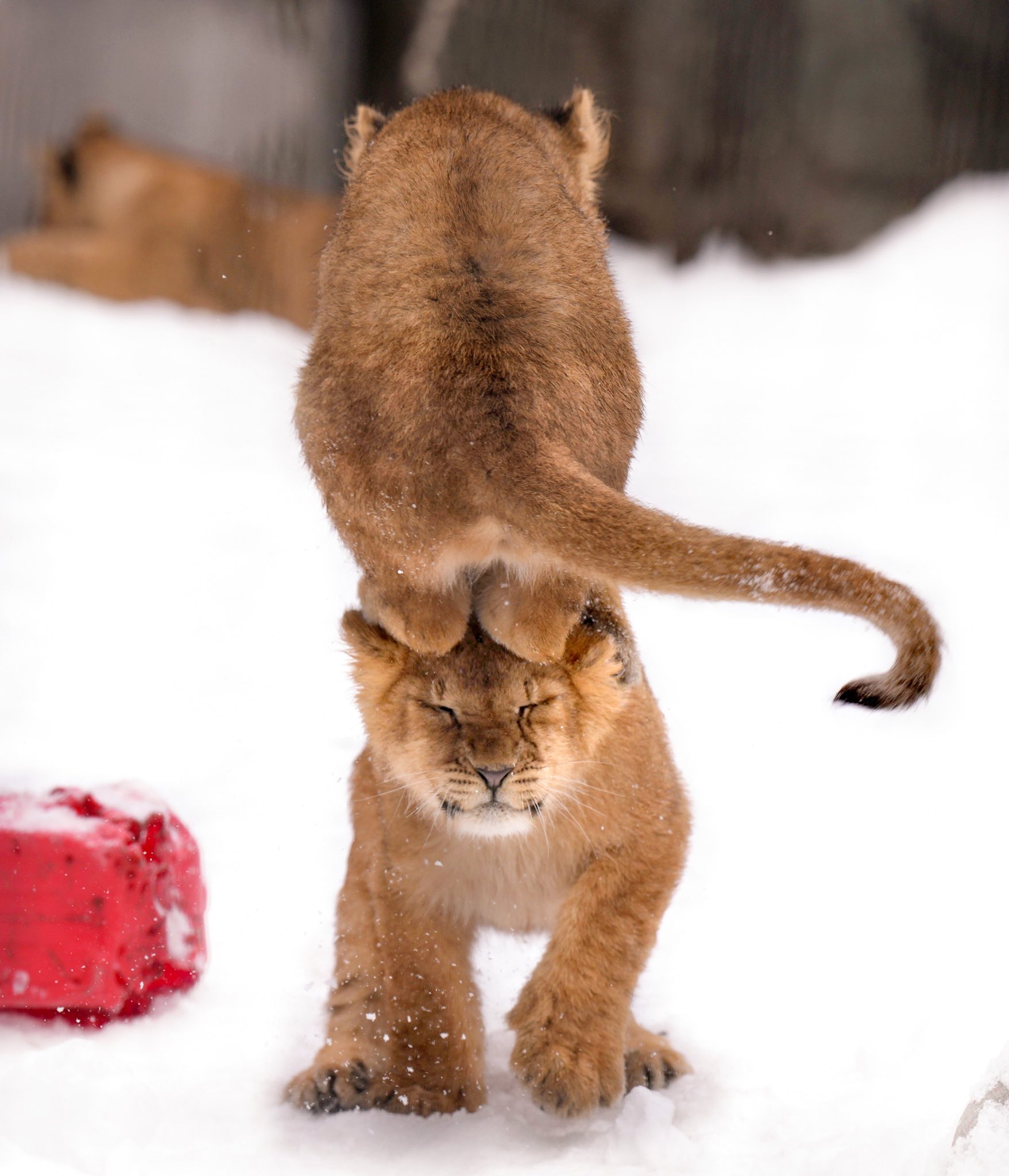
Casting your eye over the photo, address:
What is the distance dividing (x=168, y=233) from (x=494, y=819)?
159 centimetres

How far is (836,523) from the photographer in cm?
256

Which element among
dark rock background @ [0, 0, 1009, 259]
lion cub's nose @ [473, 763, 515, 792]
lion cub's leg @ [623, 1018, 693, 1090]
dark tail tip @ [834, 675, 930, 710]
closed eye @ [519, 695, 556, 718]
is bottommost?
lion cub's leg @ [623, 1018, 693, 1090]

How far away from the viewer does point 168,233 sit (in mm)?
3113

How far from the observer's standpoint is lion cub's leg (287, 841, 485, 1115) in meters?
2.43

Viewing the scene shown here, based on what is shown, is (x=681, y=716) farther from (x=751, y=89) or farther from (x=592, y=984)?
(x=751, y=89)

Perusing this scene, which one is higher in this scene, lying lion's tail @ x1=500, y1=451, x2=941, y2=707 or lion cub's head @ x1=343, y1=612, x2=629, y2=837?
lying lion's tail @ x1=500, y1=451, x2=941, y2=707

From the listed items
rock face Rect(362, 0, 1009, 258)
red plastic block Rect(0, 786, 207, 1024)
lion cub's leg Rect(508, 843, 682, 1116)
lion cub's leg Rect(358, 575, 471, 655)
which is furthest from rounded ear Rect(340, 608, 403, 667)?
rock face Rect(362, 0, 1009, 258)

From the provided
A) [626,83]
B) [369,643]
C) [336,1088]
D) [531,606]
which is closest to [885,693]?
[531,606]

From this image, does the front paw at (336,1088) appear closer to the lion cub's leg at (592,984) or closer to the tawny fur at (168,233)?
the lion cub's leg at (592,984)

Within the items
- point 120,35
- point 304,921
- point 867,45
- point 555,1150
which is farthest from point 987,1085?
point 120,35

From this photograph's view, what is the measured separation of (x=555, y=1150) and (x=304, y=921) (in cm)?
97

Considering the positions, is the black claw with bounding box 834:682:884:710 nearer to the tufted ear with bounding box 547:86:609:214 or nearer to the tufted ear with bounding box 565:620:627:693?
the tufted ear with bounding box 565:620:627:693

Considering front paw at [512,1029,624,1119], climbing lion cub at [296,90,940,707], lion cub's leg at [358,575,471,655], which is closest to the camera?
climbing lion cub at [296,90,940,707]

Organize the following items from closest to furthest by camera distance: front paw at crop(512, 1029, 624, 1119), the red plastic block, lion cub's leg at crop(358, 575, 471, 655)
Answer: lion cub's leg at crop(358, 575, 471, 655) → front paw at crop(512, 1029, 624, 1119) → the red plastic block
